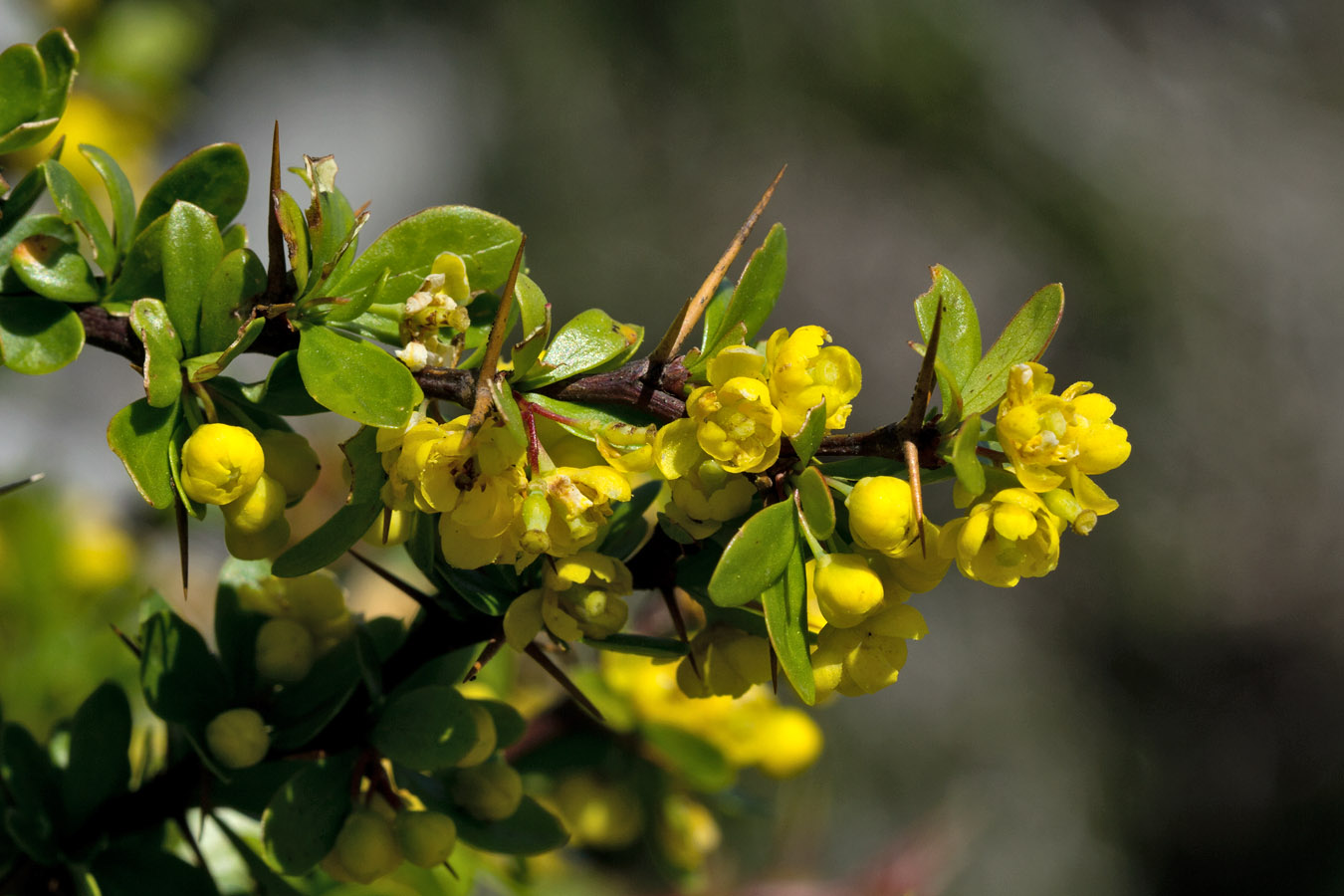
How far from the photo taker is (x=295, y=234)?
429 millimetres

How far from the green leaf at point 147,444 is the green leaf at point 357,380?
70 mm

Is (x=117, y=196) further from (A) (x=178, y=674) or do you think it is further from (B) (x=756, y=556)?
(B) (x=756, y=556)

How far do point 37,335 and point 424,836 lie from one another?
317 mm

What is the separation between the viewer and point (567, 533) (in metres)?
0.40

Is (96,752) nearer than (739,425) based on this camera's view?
No

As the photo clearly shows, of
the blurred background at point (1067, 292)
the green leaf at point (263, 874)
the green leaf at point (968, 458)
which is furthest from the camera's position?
the blurred background at point (1067, 292)

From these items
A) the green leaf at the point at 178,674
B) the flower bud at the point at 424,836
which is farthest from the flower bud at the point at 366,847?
the green leaf at the point at 178,674

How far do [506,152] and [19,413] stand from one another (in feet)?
5.37

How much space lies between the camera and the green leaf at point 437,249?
47 centimetres

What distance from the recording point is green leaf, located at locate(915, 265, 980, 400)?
16.8 inches

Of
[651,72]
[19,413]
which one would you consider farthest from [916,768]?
[19,413]

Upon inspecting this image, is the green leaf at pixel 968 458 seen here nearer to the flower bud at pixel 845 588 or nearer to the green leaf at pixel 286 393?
the flower bud at pixel 845 588

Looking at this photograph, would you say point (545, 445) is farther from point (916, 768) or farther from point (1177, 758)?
point (1177, 758)

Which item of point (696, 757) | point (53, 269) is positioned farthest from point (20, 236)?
point (696, 757)
